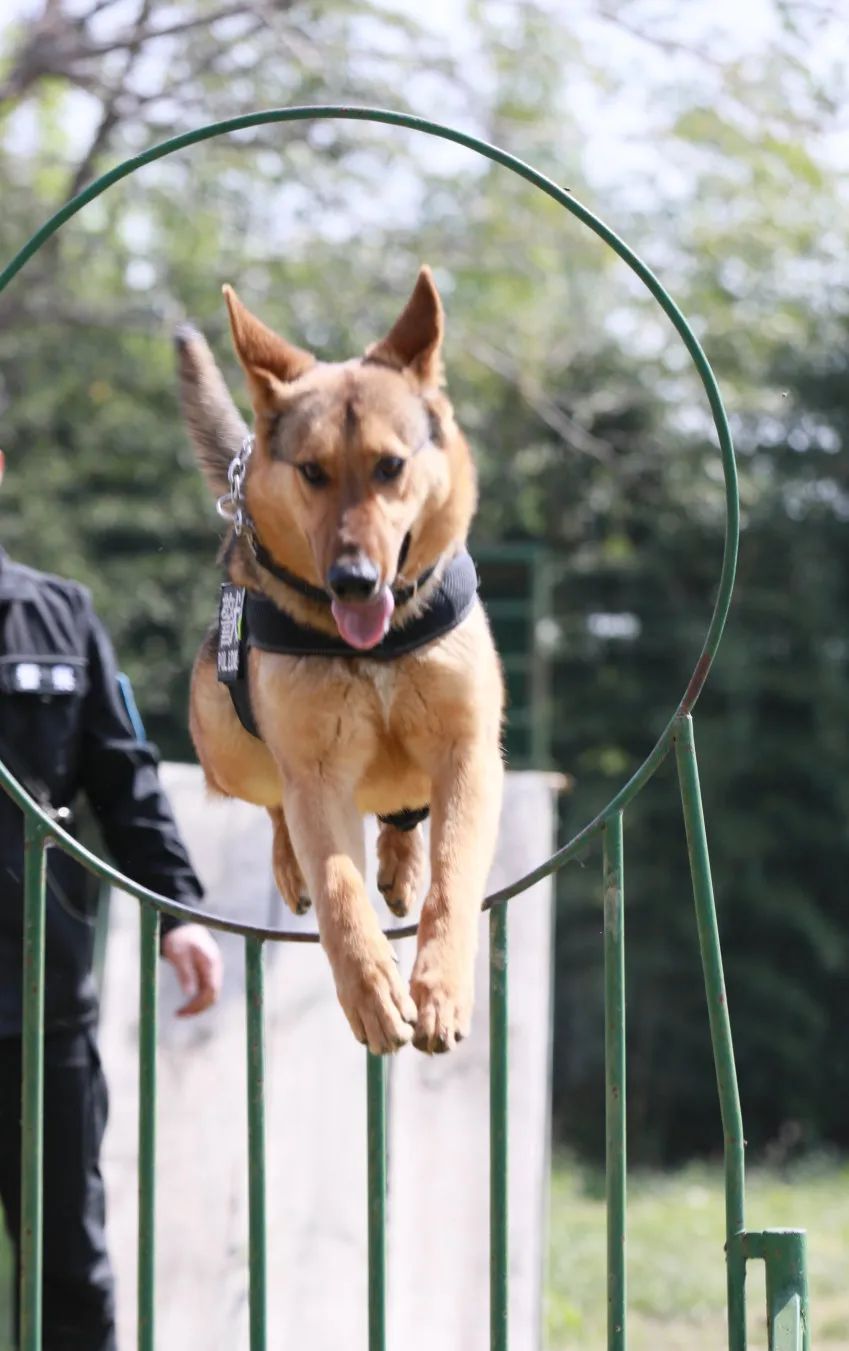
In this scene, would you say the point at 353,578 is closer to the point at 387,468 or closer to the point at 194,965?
the point at 387,468

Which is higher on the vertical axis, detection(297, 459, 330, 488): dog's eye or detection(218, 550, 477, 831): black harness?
detection(297, 459, 330, 488): dog's eye

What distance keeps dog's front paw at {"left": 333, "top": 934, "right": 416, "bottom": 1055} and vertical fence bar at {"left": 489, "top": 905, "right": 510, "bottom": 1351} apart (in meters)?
0.43

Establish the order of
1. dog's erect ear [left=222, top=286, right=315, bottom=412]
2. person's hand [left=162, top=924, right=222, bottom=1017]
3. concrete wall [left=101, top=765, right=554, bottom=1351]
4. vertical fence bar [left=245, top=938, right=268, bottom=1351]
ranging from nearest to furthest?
dog's erect ear [left=222, top=286, right=315, bottom=412] < vertical fence bar [left=245, top=938, right=268, bottom=1351] < person's hand [left=162, top=924, right=222, bottom=1017] < concrete wall [left=101, top=765, right=554, bottom=1351]

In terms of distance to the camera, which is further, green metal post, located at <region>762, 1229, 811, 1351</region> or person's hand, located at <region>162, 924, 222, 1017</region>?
person's hand, located at <region>162, 924, 222, 1017</region>

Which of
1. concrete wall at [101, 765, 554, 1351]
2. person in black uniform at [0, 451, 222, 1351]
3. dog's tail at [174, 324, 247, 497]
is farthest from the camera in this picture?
concrete wall at [101, 765, 554, 1351]

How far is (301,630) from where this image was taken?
286 centimetres

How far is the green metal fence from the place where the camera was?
293 cm

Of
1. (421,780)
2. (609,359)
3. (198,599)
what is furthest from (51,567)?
(421,780)

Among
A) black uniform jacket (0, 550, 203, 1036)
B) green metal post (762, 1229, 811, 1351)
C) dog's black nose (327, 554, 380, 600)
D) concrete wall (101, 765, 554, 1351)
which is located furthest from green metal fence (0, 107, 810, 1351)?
concrete wall (101, 765, 554, 1351)

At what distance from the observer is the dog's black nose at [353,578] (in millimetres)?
2545

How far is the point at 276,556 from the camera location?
292cm

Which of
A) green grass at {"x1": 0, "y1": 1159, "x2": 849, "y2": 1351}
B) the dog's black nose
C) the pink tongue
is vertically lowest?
green grass at {"x1": 0, "y1": 1159, "x2": 849, "y2": 1351}

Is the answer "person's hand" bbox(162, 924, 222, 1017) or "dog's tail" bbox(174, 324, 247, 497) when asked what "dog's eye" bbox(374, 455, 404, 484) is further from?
"person's hand" bbox(162, 924, 222, 1017)

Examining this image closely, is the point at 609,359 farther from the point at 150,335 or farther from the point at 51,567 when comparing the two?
the point at 51,567
